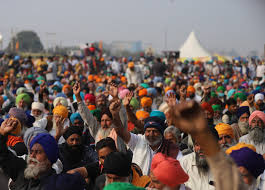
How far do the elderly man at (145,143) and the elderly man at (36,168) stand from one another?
99 centimetres

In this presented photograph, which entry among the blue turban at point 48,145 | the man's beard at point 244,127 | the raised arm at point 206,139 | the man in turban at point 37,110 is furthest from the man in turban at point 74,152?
the raised arm at point 206,139

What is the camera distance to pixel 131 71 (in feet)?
49.4

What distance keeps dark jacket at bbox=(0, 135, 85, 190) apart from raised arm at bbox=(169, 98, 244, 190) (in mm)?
1518

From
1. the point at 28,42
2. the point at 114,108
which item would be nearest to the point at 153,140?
the point at 114,108

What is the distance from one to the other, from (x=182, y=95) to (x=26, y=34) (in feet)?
174

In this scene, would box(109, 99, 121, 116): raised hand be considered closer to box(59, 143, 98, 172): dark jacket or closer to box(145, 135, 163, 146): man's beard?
box(145, 135, 163, 146): man's beard

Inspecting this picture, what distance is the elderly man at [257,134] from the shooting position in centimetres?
572

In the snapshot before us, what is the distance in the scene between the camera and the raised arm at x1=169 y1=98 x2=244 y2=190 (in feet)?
5.93

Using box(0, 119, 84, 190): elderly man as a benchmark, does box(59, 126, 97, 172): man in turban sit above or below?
below

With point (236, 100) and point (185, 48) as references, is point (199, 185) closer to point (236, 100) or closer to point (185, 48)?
point (236, 100)

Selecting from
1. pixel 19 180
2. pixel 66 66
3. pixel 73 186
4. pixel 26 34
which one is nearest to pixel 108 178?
pixel 73 186

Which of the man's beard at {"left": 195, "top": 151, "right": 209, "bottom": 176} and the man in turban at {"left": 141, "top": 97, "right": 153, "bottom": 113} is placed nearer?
the man's beard at {"left": 195, "top": 151, "right": 209, "bottom": 176}

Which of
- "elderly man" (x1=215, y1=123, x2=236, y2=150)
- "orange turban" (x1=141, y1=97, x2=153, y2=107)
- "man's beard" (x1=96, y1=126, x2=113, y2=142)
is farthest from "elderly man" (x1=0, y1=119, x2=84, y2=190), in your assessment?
"orange turban" (x1=141, y1=97, x2=153, y2=107)

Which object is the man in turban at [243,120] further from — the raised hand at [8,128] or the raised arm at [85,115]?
the raised hand at [8,128]
